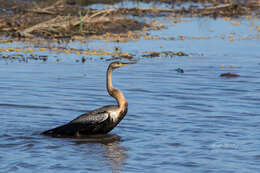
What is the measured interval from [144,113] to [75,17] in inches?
485

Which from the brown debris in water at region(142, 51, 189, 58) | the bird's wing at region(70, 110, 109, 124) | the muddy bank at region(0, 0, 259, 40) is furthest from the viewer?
the muddy bank at region(0, 0, 259, 40)

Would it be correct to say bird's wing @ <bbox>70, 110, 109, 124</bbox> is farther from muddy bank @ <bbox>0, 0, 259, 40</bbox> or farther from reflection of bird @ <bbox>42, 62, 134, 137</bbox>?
muddy bank @ <bbox>0, 0, 259, 40</bbox>

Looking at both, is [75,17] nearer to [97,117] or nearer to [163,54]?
[163,54]

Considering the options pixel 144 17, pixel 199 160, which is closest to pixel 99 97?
pixel 199 160

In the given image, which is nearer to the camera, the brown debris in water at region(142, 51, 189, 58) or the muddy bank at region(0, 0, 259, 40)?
the brown debris in water at region(142, 51, 189, 58)

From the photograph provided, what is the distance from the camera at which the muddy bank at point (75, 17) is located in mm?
21828

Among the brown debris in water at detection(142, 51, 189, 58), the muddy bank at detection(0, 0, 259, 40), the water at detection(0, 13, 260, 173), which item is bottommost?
the water at detection(0, 13, 260, 173)

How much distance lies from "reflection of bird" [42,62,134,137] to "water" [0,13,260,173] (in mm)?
167

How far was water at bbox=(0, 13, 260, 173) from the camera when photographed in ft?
27.8

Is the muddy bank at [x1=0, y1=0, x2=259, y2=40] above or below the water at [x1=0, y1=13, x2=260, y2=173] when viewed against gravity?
above

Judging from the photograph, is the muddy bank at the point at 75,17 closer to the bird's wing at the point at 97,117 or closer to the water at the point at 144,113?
the water at the point at 144,113

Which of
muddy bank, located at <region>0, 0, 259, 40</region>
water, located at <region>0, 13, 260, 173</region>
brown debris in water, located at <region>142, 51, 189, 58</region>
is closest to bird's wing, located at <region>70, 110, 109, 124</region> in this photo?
water, located at <region>0, 13, 260, 173</region>

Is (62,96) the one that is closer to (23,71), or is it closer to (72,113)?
(72,113)

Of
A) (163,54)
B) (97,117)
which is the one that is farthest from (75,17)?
(97,117)
